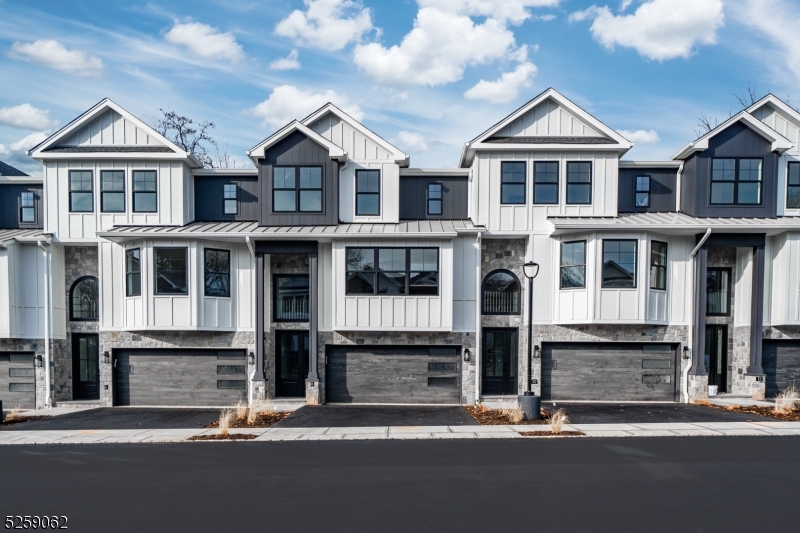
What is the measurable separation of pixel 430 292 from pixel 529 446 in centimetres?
659

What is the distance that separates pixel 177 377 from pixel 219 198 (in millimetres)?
6268

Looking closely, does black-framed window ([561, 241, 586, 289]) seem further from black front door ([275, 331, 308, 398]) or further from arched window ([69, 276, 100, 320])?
arched window ([69, 276, 100, 320])

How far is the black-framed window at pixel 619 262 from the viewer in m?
16.0

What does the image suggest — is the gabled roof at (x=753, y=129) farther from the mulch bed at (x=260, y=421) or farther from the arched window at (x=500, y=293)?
the mulch bed at (x=260, y=421)

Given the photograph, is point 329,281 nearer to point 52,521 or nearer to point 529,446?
point 529,446

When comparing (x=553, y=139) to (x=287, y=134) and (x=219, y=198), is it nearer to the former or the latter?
(x=287, y=134)

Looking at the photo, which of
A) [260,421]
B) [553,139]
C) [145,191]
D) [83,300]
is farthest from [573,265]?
[83,300]

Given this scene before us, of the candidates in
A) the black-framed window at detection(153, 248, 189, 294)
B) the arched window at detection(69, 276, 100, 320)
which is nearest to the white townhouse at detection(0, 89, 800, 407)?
the black-framed window at detection(153, 248, 189, 294)

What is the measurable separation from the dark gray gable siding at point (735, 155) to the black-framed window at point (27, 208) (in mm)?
22602

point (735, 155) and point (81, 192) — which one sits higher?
point (735, 155)

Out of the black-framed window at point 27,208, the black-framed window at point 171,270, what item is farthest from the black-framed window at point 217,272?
the black-framed window at point 27,208

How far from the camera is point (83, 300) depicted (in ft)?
59.4

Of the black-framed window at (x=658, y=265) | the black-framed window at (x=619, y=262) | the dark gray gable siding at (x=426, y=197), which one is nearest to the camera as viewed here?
the black-framed window at (x=619, y=262)

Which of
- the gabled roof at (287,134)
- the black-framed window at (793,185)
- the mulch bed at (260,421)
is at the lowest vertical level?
the mulch bed at (260,421)
